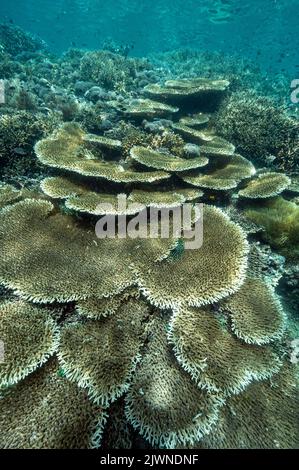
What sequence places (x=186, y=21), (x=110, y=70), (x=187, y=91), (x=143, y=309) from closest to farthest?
(x=143, y=309) < (x=187, y=91) < (x=110, y=70) < (x=186, y=21)

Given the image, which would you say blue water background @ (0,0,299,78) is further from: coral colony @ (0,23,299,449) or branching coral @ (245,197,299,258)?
coral colony @ (0,23,299,449)

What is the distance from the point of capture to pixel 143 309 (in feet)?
10.1

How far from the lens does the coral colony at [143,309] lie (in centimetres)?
253

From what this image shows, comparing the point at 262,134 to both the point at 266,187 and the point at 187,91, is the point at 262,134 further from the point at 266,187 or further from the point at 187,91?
the point at 266,187

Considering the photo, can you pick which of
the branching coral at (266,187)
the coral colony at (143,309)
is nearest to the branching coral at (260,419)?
the coral colony at (143,309)

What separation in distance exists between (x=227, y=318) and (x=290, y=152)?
180 inches

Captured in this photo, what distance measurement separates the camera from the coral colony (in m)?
2.53

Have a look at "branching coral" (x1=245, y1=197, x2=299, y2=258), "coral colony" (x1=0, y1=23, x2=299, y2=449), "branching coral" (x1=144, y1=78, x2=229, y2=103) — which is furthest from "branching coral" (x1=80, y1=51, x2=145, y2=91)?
"branching coral" (x1=245, y1=197, x2=299, y2=258)

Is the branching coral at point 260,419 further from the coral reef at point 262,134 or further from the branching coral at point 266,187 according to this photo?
the coral reef at point 262,134

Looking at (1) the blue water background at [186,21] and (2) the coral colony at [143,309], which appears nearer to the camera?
(2) the coral colony at [143,309]

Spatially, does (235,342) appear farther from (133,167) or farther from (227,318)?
(133,167)

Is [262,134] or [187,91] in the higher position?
[187,91]

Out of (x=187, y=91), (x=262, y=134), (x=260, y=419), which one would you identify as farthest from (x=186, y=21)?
(x=260, y=419)
